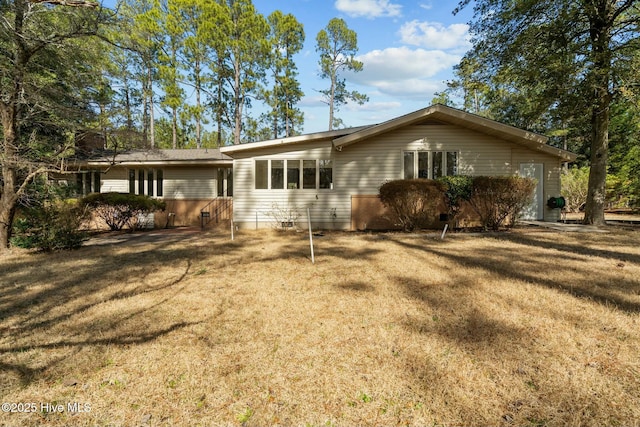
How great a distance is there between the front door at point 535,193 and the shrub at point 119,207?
15.3 m

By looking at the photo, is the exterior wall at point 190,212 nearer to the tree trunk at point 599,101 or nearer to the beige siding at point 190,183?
the beige siding at point 190,183

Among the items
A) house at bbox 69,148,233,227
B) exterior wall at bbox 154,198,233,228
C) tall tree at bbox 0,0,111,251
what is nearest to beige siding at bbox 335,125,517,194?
exterior wall at bbox 154,198,233,228

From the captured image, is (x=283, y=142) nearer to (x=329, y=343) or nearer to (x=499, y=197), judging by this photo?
(x=499, y=197)

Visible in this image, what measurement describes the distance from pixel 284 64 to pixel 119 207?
20.8m

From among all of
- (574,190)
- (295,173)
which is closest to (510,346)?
(295,173)

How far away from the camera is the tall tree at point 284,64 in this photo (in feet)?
87.6

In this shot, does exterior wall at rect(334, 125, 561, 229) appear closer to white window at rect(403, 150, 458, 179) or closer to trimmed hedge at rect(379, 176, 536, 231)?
white window at rect(403, 150, 458, 179)

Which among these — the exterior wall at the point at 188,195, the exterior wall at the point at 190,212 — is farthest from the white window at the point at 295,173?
the exterior wall at the point at 188,195

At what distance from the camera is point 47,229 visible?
770 centimetres

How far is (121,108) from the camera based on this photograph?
9.60 metres

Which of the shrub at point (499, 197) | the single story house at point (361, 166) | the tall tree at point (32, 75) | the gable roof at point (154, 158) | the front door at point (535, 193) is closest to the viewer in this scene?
the tall tree at point (32, 75)

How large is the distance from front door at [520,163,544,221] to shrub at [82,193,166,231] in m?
15.3

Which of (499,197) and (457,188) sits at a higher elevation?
(457,188)

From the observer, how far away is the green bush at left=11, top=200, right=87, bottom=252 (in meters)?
7.55
